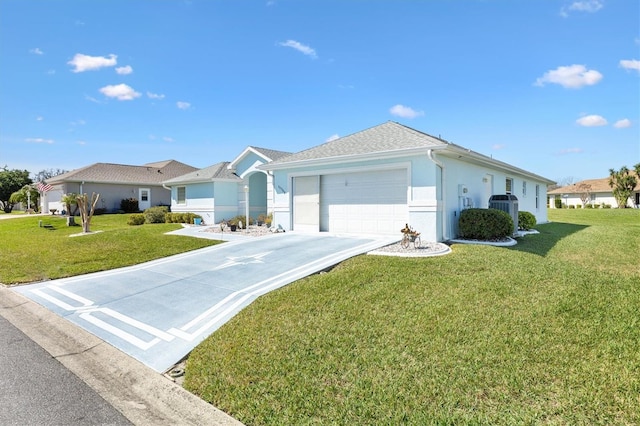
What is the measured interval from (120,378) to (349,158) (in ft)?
30.4

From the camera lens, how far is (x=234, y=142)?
25.3 m

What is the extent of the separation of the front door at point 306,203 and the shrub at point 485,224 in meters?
5.30

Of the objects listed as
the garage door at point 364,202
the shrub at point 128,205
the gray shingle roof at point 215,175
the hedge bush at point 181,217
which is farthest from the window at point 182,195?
the garage door at point 364,202

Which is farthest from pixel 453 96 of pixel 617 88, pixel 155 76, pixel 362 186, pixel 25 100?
pixel 25 100

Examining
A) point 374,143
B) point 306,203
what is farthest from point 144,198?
point 374,143

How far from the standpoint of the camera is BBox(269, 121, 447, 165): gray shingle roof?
10.7 meters

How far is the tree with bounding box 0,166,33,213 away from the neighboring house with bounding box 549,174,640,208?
248 ft

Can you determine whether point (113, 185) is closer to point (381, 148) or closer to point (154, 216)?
point (154, 216)

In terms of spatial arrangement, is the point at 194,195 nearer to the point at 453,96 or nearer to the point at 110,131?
the point at 110,131

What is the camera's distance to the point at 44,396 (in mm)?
3328

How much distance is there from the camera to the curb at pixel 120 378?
120 inches

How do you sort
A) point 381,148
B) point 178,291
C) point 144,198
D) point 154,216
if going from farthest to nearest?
point 144,198
point 154,216
point 381,148
point 178,291

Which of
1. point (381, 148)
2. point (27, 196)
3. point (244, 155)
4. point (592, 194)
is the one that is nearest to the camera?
point (381, 148)

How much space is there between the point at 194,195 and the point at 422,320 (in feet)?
66.2
